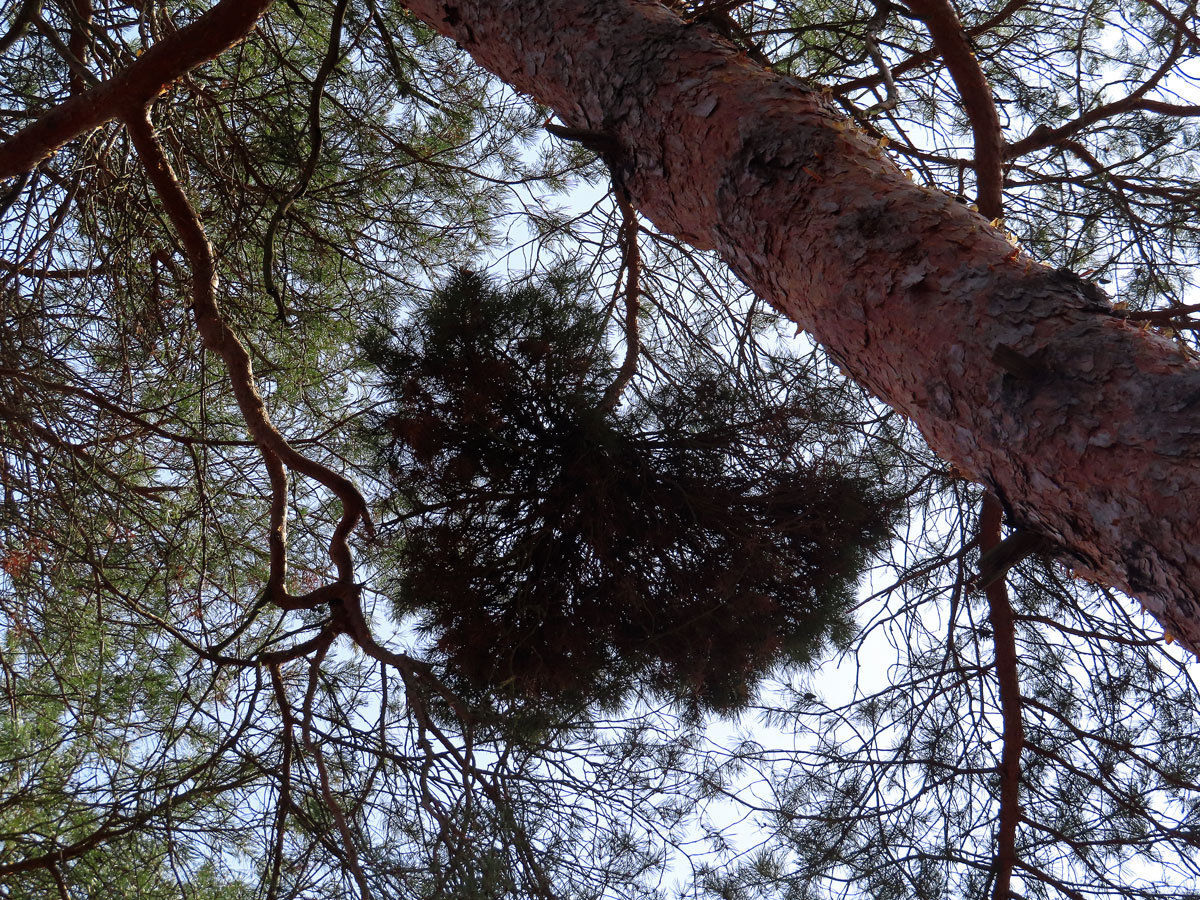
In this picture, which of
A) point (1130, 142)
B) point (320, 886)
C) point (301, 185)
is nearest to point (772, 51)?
point (1130, 142)

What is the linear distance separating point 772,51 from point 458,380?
1.49 meters

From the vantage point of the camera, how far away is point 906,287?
1.06 meters

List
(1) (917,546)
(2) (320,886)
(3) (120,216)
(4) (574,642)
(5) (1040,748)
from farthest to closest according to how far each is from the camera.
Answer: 1. (3) (120,216)
2. (1) (917,546)
3. (5) (1040,748)
4. (2) (320,886)
5. (4) (574,642)

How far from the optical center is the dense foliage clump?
5.74ft

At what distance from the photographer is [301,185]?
6.63 ft

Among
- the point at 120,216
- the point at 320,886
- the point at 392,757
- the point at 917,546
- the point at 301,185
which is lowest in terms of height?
the point at 320,886

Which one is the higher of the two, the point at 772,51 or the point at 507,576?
the point at 772,51

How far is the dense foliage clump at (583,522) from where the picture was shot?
1.75 m

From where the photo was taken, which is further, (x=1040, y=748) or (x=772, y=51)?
(x=772, y=51)

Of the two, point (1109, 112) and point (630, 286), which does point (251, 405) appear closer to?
point (630, 286)

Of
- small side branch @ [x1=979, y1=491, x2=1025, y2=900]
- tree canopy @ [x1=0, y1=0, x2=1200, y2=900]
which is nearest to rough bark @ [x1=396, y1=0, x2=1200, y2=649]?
tree canopy @ [x1=0, y1=0, x2=1200, y2=900]

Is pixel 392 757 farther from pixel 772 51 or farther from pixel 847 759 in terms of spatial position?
pixel 772 51

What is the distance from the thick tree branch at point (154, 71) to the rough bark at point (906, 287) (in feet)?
1.76

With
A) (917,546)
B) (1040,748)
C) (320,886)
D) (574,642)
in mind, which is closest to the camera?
(574,642)
